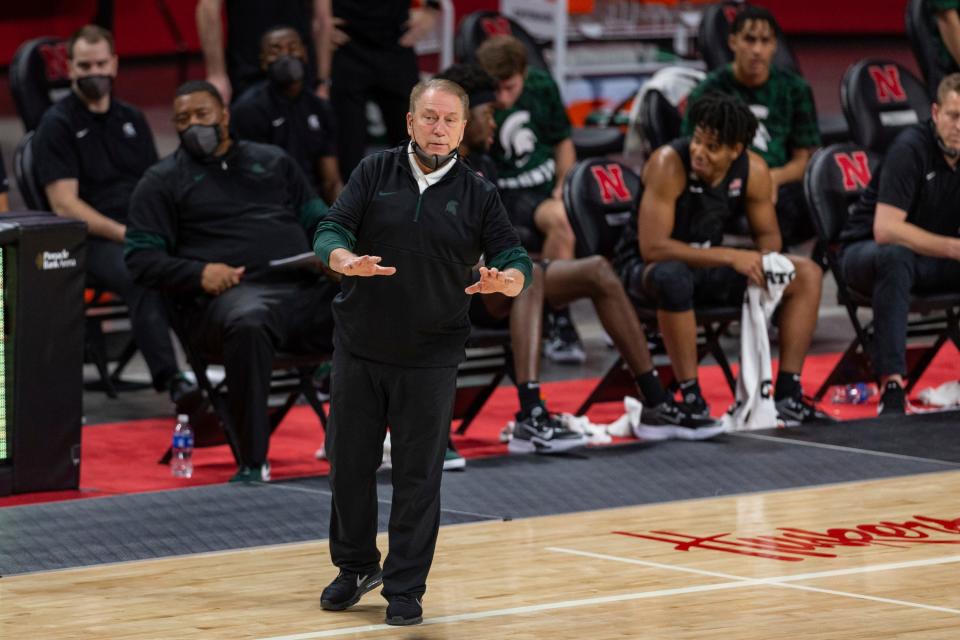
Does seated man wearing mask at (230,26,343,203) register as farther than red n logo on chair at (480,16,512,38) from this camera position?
No

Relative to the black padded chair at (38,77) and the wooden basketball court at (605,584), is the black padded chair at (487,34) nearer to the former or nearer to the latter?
the black padded chair at (38,77)

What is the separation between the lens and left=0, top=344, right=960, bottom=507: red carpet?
22.1ft

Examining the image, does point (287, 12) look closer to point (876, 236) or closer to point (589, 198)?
point (589, 198)

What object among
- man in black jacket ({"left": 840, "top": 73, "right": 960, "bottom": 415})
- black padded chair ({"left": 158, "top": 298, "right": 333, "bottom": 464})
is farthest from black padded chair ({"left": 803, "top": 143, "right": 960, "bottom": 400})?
black padded chair ({"left": 158, "top": 298, "right": 333, "bottom": 464})

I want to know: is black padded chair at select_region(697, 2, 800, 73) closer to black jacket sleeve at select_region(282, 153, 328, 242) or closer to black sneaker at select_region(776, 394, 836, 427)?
black sneaker at select_region(776, 394, 836, 427)

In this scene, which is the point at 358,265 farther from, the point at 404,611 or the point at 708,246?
the point at 708,246

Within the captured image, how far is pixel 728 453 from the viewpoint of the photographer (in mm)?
6957

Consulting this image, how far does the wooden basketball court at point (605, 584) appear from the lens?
4617mm

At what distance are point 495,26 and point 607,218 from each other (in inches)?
104

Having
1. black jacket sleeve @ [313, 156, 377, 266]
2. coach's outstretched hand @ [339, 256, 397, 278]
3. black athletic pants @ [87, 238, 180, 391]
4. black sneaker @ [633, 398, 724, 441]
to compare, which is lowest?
black sneaker @ [633, 398, 724, 441]

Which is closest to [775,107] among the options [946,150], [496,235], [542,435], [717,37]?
[717,37]

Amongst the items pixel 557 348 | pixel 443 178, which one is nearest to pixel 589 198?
pixel 557 348

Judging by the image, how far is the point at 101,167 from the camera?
827cm

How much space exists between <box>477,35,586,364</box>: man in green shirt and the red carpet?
0.64 m
